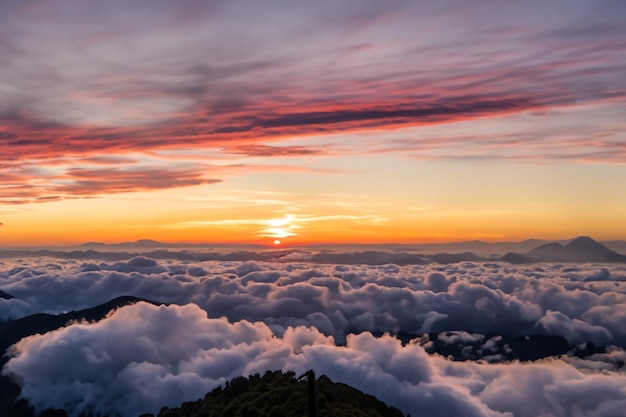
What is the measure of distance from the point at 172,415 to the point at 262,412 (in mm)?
54131

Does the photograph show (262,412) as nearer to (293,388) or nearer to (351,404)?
(293,388)

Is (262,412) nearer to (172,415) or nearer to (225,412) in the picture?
(225,412)

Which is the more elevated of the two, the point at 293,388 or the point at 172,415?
the point at 293,388

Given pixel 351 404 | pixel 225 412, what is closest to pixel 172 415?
pixel 225 412

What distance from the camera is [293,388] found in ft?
550

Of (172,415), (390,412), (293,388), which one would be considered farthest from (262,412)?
(172,415)

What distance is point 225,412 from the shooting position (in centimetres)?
17600

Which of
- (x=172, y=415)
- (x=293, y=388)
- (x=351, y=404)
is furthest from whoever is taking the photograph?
(x=172, y=415)

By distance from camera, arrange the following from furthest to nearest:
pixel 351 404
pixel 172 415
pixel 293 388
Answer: pixel 172 415
pixel 293 388
pixel 351 404

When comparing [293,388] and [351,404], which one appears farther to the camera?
[293,388]

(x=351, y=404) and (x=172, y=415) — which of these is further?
(x=172, y=415)

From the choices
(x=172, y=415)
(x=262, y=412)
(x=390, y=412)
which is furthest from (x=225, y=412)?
(x=390, y=412)

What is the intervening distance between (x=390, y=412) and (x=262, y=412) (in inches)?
1494

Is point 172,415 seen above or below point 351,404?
below
